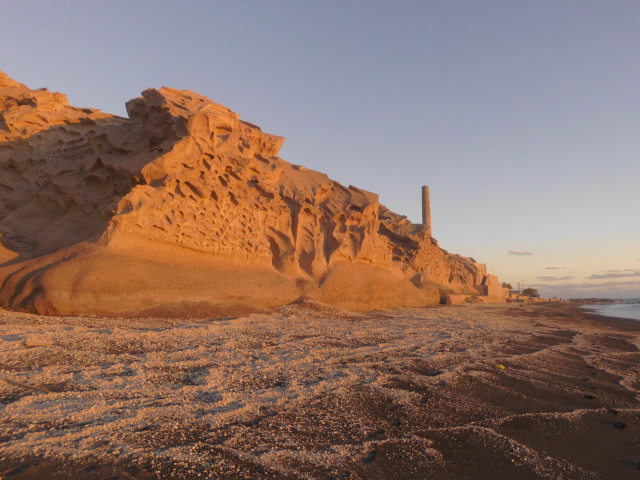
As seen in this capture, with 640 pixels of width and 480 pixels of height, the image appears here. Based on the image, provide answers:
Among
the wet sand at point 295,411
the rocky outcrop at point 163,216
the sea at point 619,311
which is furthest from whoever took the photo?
the sea at point 619,311

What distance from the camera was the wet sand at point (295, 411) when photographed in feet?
5.33

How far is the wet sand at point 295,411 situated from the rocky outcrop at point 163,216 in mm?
2143

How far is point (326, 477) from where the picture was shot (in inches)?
60.5

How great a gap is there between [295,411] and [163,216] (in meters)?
5.70

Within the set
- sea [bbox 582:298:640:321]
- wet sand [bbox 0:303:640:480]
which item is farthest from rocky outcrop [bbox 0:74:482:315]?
sea [bbox 582:298:640:321]

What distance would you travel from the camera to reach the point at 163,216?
6.99m

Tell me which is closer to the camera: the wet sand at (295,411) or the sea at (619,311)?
the wet sand at (295,411)

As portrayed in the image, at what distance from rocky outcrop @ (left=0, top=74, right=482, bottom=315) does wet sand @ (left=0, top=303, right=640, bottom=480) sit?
7.03ft

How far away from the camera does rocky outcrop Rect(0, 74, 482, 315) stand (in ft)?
19.9

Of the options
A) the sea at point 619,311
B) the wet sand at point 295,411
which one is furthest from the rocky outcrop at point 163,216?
the sea at point 619,311

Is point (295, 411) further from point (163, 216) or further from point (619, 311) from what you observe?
point (619, 311)

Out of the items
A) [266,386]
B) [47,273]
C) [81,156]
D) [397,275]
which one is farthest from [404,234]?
[266,386]

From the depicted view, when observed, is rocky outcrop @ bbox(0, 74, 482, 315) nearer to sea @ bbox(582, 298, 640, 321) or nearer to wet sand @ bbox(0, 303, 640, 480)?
wet sand @ bbox(0, 303, 640, 480)

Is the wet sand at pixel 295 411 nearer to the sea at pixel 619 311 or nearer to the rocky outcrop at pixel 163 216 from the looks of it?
the rocky outcrop at pixel 163 216
